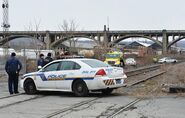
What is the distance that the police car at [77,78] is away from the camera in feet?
51.2

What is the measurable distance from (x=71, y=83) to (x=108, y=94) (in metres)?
1.67

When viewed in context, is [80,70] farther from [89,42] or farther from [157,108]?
[89,42]

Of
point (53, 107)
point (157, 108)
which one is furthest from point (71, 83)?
point (157, 108)

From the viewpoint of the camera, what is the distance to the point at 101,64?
54.4 feet

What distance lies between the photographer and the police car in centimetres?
1559

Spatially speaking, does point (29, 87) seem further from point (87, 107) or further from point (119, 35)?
point (119, 35)

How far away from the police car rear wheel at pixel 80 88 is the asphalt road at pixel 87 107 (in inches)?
11.3

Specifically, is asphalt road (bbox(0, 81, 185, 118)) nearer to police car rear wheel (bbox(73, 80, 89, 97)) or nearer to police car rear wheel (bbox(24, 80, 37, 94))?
police car rear wheel (bbox(73, 80, 89, 97))

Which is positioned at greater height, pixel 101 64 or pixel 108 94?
pixel 101 64

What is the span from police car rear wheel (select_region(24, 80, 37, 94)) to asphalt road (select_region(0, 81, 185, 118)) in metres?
1.20

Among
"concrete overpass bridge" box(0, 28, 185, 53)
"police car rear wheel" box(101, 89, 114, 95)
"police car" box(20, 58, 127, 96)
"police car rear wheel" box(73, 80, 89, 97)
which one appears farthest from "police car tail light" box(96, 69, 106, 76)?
"concrete overpass bridge" box(0, 28, 185, 53)

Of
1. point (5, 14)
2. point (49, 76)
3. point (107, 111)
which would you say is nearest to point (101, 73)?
point (49, 76)

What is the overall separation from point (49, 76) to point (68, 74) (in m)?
0.94

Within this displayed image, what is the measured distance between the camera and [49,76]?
16.8m
